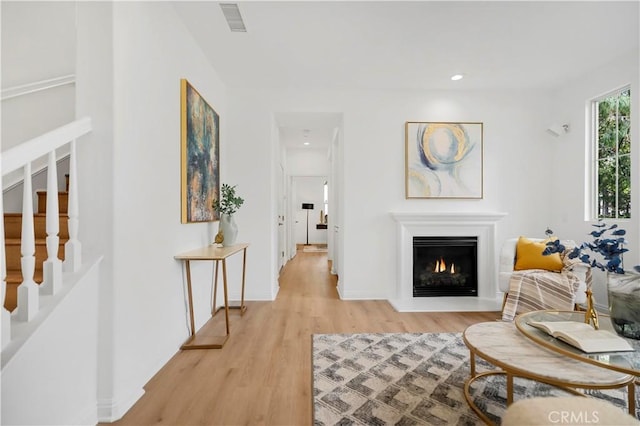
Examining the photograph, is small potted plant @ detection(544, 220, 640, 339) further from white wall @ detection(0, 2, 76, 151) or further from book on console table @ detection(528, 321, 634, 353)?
white wall @ detection(0, 2, 76, 151)

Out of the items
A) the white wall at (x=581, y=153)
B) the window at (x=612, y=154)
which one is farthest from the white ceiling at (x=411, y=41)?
the window at (x=612, y=154)

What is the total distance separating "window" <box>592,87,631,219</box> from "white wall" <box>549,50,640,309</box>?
11 centimetres

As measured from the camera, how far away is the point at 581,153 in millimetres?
3719

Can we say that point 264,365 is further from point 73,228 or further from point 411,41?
point 411,41

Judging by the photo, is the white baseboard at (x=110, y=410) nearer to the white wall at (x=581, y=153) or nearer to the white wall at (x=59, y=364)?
the white wall at (x=59, y=364)

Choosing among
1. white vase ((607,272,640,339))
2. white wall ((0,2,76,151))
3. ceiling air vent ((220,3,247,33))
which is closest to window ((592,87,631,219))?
white vase ((607,272,640,339))

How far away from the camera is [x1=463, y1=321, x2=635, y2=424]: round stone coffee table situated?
1290 mm

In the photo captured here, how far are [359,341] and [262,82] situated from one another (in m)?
3.13

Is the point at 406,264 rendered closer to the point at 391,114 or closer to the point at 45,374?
the point at 391,114

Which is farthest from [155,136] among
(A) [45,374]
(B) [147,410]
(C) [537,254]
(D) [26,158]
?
(C) [537,254]

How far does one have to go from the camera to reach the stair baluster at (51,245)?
1432mm

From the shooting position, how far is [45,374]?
1.35 metres

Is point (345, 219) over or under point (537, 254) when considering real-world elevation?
over

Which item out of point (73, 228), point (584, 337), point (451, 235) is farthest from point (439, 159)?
point (73, 228)
